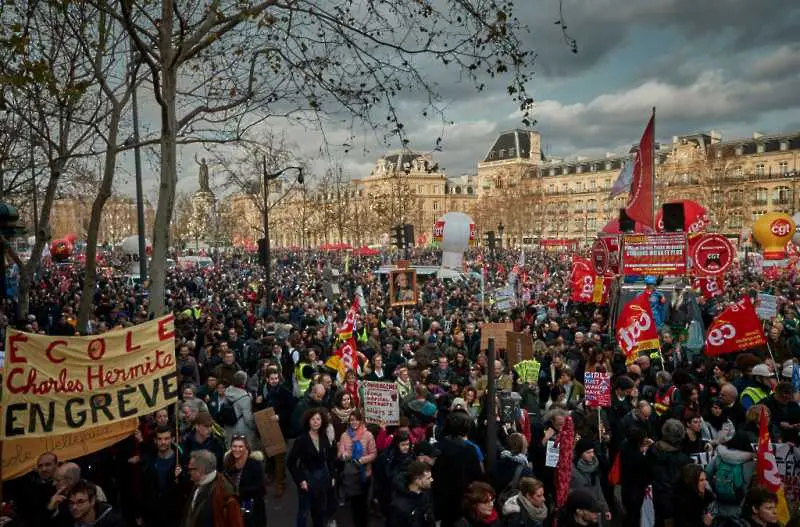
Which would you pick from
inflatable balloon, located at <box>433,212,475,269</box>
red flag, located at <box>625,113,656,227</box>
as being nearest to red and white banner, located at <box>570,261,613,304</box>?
red flag, located at <box>625,113,656,227</box>

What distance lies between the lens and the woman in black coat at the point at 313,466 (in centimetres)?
593

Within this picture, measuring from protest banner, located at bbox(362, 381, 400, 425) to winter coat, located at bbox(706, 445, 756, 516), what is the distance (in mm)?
3119

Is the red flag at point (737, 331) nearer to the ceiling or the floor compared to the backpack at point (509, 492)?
nearer to the ceiling

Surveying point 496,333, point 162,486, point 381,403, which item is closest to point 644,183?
point 496,333

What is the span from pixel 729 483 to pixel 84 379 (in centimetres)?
528

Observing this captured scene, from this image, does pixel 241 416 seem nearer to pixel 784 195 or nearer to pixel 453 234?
pixel 453 234

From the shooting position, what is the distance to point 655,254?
50.9 feet

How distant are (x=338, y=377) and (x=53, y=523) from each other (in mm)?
5358

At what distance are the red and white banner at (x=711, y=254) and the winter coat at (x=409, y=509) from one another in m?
12.8

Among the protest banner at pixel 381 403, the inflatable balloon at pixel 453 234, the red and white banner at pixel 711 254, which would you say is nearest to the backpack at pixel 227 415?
the protest banner at pixel 381 403

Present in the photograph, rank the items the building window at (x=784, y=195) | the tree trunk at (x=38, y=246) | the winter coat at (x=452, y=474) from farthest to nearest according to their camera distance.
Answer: the building window at (x=784, y=195) → the tree trunk at (x=38, y=246) → the winter coat at (x=452, y=474)

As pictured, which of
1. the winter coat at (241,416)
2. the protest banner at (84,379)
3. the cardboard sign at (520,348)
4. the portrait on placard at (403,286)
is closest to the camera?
the protest banner at (84,379)

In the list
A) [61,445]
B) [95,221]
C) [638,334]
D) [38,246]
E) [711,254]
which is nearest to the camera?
[61,445]

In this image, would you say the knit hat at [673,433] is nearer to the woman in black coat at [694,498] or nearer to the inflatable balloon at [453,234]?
the woman in black coat at [694,498]
